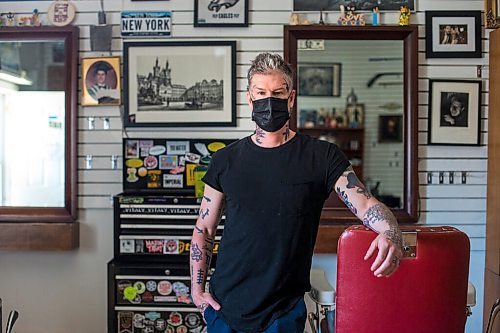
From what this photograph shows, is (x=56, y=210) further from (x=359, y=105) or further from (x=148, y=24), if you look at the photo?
(x=359, y=105)

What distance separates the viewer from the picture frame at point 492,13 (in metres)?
3.74

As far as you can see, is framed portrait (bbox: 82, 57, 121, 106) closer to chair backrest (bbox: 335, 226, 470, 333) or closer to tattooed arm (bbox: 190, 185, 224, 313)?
tattooed arm (bbox: 190, 185, 224, 313)

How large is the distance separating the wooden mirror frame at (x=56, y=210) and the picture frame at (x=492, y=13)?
259cm

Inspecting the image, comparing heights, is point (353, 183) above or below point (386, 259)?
above

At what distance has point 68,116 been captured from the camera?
3.99 m

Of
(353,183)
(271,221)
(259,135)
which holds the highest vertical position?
(259,135)

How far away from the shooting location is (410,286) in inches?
87.2

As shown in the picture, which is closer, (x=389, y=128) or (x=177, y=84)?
(x=177, y=84)

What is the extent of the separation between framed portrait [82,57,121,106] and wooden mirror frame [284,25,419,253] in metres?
1.09

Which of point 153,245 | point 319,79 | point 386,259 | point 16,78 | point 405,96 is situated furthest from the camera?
point 319,79

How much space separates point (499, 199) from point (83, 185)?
2.59 metres

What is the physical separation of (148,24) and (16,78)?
1.19 metres

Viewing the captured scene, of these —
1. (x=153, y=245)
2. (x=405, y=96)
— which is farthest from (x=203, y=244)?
(x=405, y=96)

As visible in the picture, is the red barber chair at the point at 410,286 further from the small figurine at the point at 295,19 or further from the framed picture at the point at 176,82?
the small figurine at the point at 295,19
